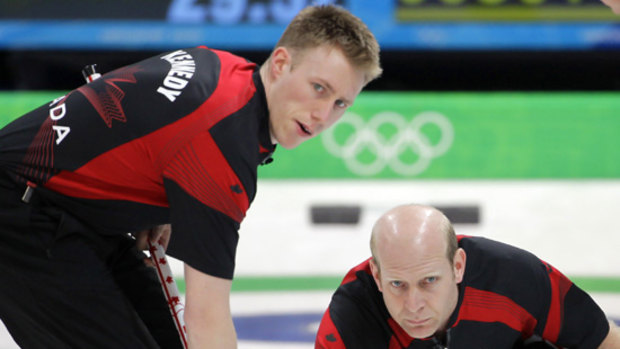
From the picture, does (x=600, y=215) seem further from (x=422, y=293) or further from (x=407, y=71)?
(x=422, y=293)

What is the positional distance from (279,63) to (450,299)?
0.86m

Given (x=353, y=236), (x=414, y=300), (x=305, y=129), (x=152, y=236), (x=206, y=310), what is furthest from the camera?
(x=353, y=236)

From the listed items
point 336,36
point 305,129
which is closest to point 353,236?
point 305,129

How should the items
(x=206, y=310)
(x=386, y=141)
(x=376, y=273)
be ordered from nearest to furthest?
(x=206, y=310) → (x=376, y=273) → (x=386, y=141)

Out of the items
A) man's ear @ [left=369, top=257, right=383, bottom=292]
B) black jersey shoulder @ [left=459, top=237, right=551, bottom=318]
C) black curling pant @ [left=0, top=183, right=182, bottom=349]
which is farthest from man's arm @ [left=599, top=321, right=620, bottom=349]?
black curling pant @ [left=0, top=183, right=182, bottom=349]

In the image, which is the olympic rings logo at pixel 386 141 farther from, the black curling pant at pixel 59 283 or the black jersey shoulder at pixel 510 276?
the black curling pant at pixel 59 283

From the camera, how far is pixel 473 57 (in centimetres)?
742

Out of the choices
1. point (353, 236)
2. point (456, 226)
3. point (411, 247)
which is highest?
point (411, 247)

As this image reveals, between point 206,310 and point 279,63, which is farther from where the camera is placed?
point 279,63

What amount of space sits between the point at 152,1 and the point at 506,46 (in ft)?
10.7

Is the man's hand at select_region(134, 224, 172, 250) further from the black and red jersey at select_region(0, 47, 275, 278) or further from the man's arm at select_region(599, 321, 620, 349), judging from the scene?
the man's arm at select_region(599, 321, 620, 349)

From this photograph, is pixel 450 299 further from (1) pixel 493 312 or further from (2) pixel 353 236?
(2) pixel 353 236

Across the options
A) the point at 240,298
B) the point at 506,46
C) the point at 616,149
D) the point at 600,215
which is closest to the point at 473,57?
the point at 506,46

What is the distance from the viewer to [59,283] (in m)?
2.07
